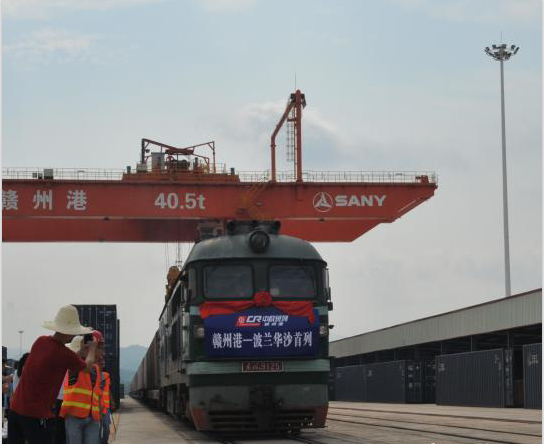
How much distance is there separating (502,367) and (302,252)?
842 inches

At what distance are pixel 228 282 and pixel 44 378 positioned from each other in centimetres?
982

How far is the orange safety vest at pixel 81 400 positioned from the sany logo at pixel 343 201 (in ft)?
101

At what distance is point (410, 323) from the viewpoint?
1969 inches

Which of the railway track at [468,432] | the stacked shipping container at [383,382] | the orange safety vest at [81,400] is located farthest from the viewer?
the stacked shipping container at [383,382]

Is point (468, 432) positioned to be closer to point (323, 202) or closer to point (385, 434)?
point (385, 434)

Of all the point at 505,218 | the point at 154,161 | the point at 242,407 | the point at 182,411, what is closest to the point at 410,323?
the point at 505,218

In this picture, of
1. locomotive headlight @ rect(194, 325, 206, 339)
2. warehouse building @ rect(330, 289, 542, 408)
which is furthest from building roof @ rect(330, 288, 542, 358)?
locomotive headlight @ rect(194, 325, 206, 339)

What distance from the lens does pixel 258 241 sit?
733 inches

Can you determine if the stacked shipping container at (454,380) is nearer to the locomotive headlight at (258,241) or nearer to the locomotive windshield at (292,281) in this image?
the locomotive windshield at (292,281)

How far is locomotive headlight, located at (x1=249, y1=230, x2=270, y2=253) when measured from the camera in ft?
61.1

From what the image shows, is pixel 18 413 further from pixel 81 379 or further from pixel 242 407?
pixel 242 407

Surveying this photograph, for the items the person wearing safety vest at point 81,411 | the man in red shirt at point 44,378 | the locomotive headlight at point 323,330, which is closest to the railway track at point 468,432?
the locomotive headlight at point 323,330

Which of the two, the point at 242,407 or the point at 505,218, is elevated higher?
the point at 505,218

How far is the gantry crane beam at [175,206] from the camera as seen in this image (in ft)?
130
